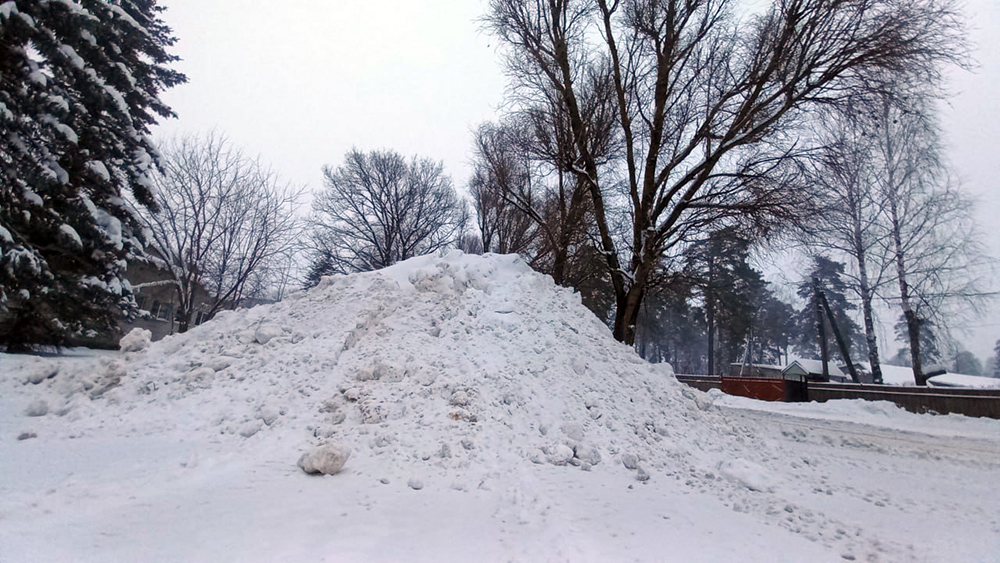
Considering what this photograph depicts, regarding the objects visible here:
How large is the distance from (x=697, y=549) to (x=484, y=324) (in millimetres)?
4215

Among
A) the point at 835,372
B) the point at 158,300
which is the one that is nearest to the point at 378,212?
the point at 158,300

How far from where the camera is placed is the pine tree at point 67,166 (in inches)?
334

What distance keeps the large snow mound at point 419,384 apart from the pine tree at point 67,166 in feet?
13.8

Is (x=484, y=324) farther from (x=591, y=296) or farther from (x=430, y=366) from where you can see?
(x=591, y=296)

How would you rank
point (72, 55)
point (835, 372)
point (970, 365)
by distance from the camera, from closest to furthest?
point (72, 55)
point (835, 372)
point (970, 365)

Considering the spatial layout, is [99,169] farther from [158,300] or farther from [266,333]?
[158,300]

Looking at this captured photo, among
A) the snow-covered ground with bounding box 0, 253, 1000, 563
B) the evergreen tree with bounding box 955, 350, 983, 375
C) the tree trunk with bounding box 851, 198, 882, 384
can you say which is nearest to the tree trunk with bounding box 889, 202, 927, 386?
the tree trunk with bounding box 851, 198, 882, 384

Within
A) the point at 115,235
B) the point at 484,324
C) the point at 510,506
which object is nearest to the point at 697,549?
the point at 510,506

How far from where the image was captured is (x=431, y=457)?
454cm

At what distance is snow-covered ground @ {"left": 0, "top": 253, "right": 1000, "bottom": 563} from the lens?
328cm

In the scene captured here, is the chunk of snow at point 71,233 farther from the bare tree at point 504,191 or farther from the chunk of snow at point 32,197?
the bare tree at point 504,191

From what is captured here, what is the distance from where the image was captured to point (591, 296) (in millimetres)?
28000

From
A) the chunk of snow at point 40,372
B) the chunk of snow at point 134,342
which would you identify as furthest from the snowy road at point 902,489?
the chunk of snow at point 40,372

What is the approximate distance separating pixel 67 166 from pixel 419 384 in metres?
9.74
